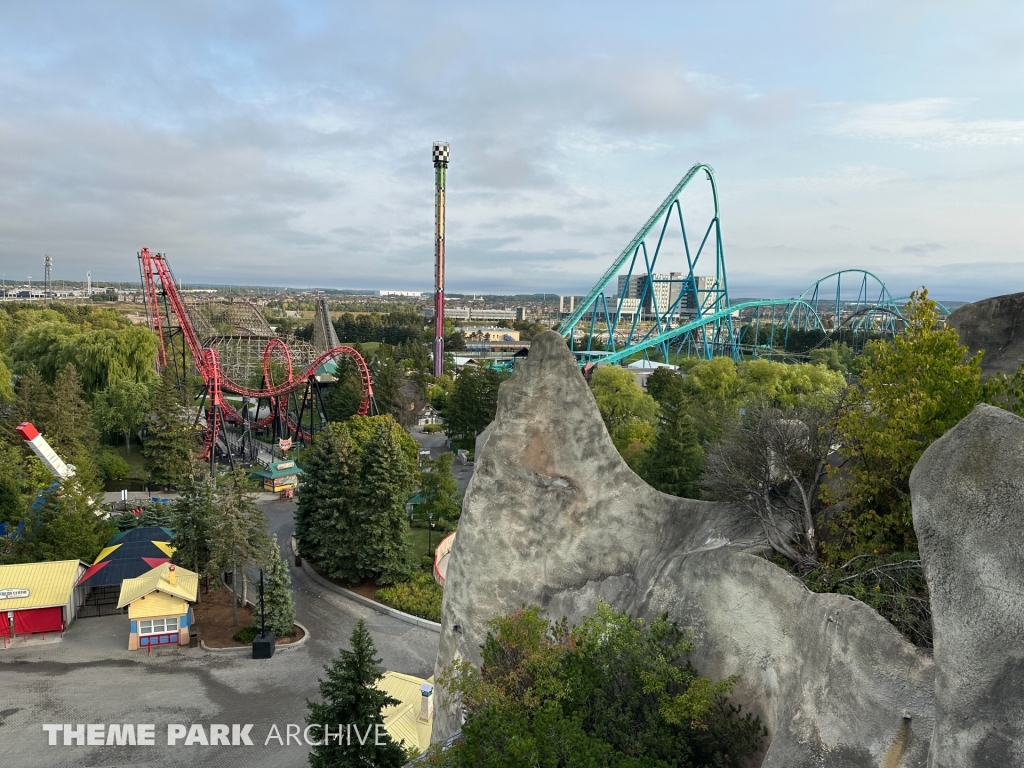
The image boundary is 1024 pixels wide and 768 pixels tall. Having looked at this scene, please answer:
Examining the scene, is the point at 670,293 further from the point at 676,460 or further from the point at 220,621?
the point at 220,621

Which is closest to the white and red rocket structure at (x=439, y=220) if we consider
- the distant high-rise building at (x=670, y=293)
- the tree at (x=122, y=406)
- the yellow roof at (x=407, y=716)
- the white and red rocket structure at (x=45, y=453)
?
the distant high-rise building at (x=670, y=293)

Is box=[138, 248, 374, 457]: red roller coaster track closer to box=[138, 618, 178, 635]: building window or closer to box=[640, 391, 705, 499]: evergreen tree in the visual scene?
box=[138, 618, 178, 635]: building window

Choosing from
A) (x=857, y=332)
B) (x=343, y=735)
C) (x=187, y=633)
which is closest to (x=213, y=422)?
(x=187, y=633)

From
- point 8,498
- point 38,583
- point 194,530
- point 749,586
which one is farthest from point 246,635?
point 749,586

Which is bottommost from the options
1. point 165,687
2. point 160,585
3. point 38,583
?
point 165,687

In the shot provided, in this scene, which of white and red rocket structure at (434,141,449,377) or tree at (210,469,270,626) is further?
white and red rocket structure at (434,141,449,377)

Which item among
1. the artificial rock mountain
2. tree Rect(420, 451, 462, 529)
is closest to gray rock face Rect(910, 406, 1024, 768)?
the artificial rock mountain
